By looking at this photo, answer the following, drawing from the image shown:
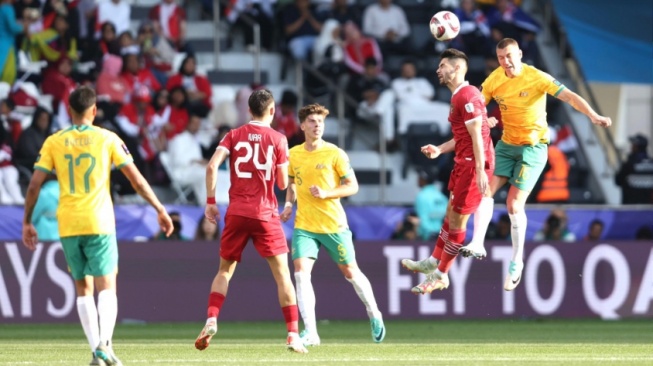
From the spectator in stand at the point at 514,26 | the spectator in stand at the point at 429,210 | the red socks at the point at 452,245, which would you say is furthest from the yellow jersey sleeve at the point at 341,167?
the spectator in stand at the point at 514,26

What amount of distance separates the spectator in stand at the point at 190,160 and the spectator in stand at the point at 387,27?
460 cm

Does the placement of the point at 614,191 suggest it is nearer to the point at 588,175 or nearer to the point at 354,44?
the point at 588,175

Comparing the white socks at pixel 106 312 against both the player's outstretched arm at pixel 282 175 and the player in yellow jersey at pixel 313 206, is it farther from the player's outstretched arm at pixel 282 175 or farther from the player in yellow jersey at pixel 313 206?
the player in yellow jersey at pixel 313 206

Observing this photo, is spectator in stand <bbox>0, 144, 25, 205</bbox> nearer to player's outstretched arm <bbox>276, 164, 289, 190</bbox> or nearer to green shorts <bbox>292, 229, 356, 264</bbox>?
green shorts <bbox>292, 229, 356, 264</bbox>

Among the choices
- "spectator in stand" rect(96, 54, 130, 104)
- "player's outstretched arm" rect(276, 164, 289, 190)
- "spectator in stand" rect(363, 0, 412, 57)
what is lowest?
"player's outstretched arm" rect(276, 164, 289, 190)

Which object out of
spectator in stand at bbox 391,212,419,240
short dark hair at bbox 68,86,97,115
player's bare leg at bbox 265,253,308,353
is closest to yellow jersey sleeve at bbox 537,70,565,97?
player's bare leg at bbox 265,253,308,353

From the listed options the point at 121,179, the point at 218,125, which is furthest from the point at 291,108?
the point at 121,179

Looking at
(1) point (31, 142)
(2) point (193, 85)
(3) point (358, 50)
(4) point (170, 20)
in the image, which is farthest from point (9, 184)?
(3) point (358, 50)

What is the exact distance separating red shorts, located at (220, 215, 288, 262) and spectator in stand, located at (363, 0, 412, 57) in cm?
1312

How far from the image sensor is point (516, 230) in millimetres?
16109

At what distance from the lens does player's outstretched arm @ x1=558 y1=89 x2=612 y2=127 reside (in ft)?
49.0

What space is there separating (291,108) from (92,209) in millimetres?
12722

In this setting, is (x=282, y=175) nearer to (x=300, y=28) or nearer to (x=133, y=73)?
(x=133, y=73)

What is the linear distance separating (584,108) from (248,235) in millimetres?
3586
